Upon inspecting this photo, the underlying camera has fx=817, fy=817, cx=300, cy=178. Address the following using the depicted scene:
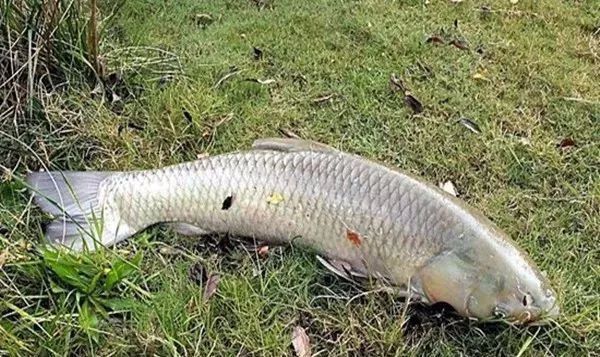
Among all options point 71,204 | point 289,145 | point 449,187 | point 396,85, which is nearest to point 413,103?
point 396,85

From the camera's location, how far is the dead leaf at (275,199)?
250 cm

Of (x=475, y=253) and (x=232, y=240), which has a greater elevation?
(x=475, y=253)

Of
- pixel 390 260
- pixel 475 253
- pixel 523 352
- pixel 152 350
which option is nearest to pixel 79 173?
pixel 152 350

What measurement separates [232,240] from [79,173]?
21.2 inches

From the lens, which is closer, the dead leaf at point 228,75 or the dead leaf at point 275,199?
the dead leaf at point 275,199

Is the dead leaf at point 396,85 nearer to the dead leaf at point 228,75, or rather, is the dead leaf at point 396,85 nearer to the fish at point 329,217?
the dead leaf at point 228,75

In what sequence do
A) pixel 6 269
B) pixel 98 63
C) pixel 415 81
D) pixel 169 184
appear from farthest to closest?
pixel 415 81 < pixel 98 63 < pixel 169 184 < pixel 6 269

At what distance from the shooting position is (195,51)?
366cm

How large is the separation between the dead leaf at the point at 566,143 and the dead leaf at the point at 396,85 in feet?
2.23

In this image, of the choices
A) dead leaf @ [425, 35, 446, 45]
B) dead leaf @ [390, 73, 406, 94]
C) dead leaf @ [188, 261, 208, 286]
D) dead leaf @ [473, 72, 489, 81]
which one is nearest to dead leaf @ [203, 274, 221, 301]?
dead leaf @ [188, 261, 208, 286]

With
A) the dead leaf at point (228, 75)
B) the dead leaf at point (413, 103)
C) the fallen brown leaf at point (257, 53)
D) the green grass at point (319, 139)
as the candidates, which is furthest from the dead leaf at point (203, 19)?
the dead leaf at point (413, 103)

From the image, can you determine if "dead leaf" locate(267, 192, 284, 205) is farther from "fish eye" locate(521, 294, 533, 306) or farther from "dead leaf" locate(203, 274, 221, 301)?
"fish eye" locate(521, 294, 533, 306)

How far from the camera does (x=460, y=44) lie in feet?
12.4

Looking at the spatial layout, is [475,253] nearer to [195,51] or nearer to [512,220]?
[512,220]
